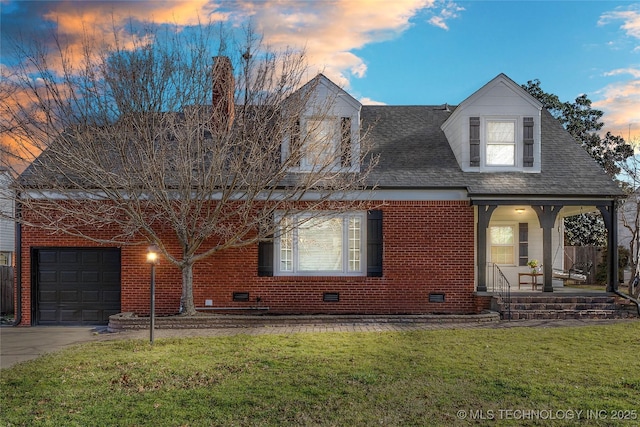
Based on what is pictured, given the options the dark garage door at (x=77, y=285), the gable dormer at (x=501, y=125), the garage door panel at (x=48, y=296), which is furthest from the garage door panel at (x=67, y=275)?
the gable dormer at (x=501, y=125)

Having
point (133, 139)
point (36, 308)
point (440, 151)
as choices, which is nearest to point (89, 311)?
point (36, 308)

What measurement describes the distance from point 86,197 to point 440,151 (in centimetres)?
1009

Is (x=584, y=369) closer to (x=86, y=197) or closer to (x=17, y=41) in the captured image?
(x=86, y=197)

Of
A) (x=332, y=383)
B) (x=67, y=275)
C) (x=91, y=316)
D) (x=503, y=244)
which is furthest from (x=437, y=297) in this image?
(x=67, y=275)

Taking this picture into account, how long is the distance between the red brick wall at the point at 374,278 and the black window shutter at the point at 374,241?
6.8 inches

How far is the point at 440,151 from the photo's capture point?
46.3ft

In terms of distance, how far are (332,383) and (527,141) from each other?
10178 mm

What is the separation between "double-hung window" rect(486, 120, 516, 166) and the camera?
44.3 feet

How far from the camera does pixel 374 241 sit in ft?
41.6

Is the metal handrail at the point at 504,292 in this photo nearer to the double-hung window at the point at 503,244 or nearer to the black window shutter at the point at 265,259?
the double-hung window at the point at 503,244

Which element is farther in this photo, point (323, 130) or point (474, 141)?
point (474, 141)

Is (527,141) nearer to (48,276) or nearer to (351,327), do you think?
(351,327)

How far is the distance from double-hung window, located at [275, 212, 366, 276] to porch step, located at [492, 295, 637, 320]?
402 centimetres

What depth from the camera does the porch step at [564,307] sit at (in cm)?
1177
